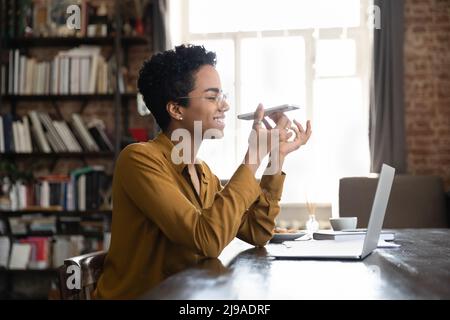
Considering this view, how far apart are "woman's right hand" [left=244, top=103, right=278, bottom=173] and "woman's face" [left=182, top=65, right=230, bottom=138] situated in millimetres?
170

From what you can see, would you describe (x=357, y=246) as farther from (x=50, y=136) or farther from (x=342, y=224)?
(x=50, y=136)

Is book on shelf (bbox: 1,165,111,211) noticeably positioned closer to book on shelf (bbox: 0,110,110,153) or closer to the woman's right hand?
book on shelf (bbox: 0,110,110,153)

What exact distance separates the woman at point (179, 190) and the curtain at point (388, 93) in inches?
102

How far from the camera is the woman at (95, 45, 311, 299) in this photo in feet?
4.03

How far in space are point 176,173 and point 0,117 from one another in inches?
128

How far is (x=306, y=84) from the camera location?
172 inches

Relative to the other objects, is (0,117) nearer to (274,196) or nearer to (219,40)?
(219,40)

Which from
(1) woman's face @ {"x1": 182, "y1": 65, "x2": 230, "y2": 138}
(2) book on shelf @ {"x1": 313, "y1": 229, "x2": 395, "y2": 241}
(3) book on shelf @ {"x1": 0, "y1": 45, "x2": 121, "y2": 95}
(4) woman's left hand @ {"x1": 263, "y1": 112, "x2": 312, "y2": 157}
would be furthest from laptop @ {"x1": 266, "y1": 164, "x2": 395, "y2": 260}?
(3) book on shelf @ {"x1": 0, "y1": 45, "x2": 121, "y2": 95}

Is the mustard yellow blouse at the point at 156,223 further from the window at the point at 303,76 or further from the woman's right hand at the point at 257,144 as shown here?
the window at the point at 303,76

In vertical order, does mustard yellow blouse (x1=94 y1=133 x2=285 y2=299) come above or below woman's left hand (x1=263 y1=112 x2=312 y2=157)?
below

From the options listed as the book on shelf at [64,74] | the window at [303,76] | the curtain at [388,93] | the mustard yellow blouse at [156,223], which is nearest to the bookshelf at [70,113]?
the book on shelf at [64,74]

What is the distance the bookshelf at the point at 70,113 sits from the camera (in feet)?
13.8

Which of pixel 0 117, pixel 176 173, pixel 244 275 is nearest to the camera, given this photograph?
pixel 244 275
